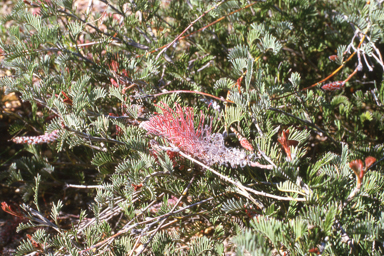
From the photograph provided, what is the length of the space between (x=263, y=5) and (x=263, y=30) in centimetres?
30

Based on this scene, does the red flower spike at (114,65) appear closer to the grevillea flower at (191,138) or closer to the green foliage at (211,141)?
the green foliage at (211,141)

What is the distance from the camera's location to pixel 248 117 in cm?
129

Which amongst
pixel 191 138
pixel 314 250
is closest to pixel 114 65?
pixel 191 138

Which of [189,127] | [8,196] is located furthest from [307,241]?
[8,196]

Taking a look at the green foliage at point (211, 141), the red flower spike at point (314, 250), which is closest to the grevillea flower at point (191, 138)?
the green foliage at point (211, 141)

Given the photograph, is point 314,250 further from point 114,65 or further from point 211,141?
point 114,65

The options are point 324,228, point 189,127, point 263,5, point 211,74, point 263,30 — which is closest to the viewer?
point 324,228

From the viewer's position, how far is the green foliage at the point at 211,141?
0.98 m

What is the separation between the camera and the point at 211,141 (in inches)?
47.8

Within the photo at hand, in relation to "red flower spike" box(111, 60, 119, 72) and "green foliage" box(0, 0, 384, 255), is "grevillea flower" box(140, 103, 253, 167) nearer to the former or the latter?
"green foliage" box(0, 0, 384, 255)

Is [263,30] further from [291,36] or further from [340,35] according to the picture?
[340,35]

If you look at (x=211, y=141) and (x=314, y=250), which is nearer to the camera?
(x=314, y=250)

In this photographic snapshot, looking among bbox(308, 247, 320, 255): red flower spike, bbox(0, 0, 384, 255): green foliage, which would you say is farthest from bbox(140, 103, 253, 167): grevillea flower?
bbox(308, 247, 320, 255): red flower spike

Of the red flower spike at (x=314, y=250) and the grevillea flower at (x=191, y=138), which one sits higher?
the grevillea flower at (x=191, y=138)
